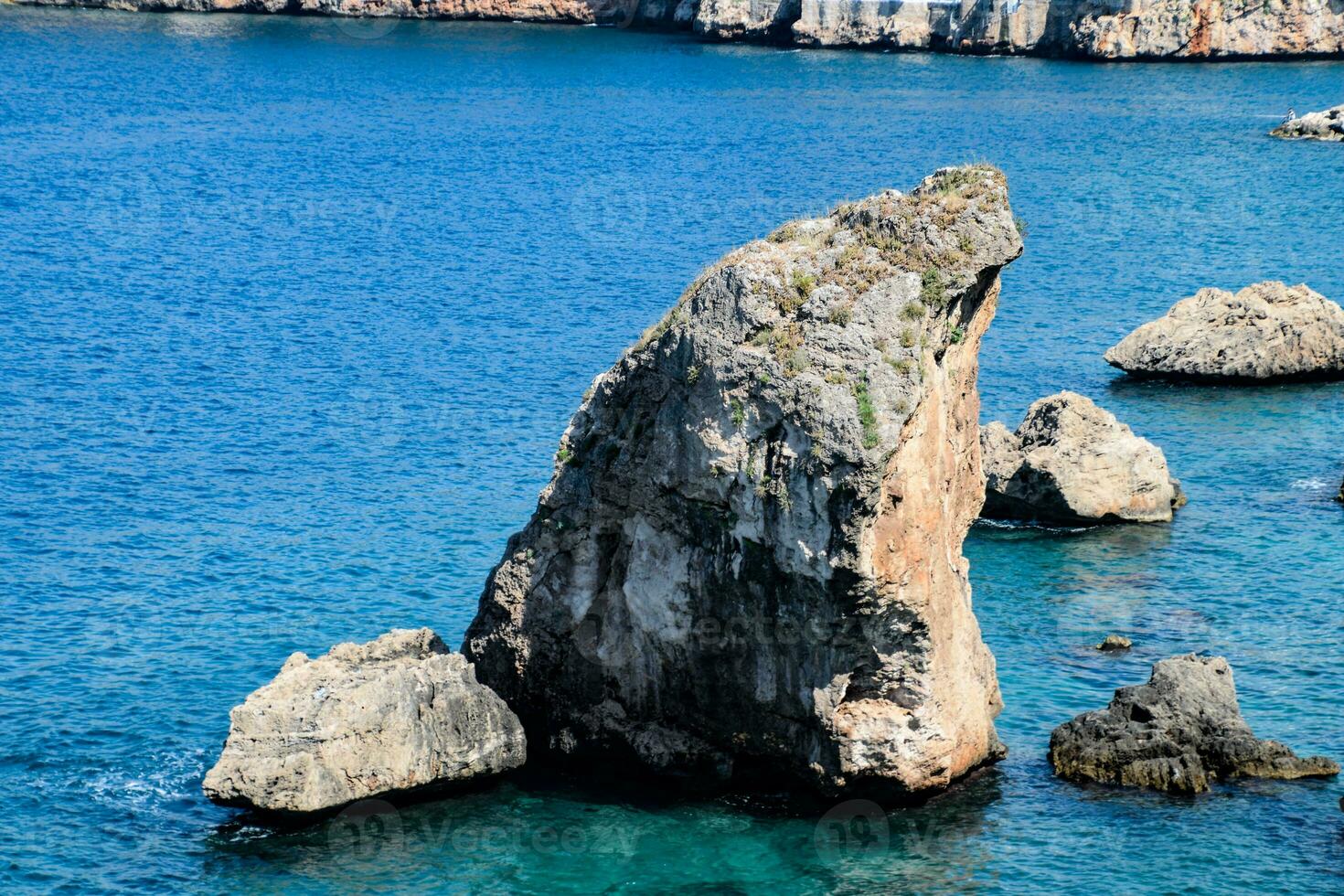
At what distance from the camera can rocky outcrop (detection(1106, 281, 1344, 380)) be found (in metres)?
71.3

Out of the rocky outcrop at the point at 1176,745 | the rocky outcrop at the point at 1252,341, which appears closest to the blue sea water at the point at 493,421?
the rocky outcrop at the point at 1176,745

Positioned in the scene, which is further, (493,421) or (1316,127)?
(1316,127)

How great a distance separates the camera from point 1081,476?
56688 mm

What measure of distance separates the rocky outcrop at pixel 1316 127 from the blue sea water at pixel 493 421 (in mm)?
3648

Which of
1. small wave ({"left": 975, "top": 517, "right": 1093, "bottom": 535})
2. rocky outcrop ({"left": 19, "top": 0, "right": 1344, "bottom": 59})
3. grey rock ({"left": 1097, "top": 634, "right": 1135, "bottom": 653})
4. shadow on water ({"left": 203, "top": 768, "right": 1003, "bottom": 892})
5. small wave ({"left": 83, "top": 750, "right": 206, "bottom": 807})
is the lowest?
small wave ({"left": 83, "top": 750, "right": 206, "bottom": 807})

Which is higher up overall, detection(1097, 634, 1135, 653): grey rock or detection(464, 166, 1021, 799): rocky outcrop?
detection(464, 166, 1021, 799): rocky outcrop

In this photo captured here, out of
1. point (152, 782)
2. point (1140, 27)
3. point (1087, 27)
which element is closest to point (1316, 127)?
point (1140, 27)

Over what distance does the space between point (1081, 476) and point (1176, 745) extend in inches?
761

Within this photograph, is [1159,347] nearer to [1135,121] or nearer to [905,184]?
[905,184]

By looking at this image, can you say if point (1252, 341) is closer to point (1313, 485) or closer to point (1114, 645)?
point (1313, 485)

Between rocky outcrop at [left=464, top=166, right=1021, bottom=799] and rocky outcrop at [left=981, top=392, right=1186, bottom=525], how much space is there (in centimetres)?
1704

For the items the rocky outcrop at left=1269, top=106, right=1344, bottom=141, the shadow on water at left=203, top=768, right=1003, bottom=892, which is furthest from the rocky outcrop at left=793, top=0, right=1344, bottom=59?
the shadow on water at left=203, top=768, right=1003, bottom=892

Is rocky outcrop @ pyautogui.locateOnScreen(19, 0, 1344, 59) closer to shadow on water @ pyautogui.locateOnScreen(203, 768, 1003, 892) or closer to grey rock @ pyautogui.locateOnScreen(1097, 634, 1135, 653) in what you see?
grey rock @ pyautogui.locateOnScreen(1097, 634, 1135, 653)

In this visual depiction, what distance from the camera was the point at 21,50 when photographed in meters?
168
